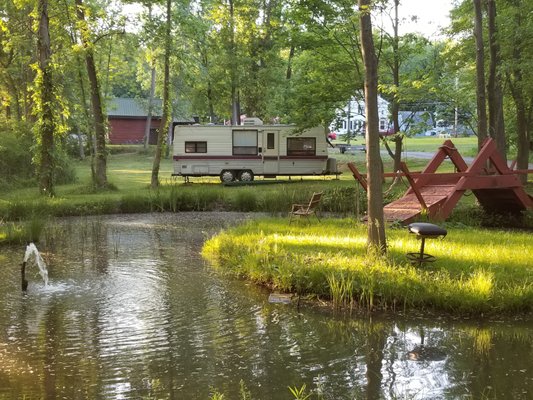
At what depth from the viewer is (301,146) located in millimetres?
24891

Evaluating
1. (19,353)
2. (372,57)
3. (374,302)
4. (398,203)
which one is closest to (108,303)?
(19,353)

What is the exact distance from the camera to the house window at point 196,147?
24.6 m

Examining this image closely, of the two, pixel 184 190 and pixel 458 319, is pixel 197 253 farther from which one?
pixel 184 190

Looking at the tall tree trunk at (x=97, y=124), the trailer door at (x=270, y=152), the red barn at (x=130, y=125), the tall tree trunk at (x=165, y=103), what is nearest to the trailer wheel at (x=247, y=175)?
the trailer door at (x=270, y=152)

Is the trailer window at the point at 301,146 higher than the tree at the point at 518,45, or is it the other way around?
the tree at the point at 518,45

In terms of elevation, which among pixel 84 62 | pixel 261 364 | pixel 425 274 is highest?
pixel 84 62

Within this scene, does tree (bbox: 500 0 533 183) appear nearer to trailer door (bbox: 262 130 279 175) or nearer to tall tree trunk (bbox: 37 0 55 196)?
trailer door (bbox: 262 130 279 175)

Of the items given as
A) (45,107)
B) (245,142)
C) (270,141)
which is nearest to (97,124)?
(45,107)

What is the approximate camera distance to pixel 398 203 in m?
12.7

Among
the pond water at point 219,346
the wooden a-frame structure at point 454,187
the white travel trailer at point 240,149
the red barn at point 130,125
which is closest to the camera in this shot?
the pond water at point 219,346

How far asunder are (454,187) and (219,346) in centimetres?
812

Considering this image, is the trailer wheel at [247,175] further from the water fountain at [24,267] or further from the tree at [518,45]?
the water fountain at [24,267]

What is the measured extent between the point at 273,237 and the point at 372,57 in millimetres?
3730

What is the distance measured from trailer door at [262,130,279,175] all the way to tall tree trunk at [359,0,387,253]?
54.2 ft
